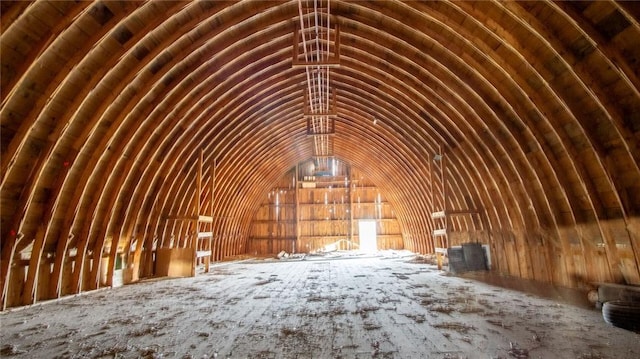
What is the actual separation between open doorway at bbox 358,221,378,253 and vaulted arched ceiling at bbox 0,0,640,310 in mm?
12052

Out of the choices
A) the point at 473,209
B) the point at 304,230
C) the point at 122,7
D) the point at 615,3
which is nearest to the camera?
the point at 615,3

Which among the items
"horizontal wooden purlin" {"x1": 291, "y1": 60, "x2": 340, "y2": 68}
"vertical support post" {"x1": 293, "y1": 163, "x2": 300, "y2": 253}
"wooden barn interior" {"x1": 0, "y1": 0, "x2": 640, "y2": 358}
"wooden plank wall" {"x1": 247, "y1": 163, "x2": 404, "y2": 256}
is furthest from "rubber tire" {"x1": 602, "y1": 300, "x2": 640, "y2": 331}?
"vertical support post" {"x1": 293, "y1": 163, "x2": 300, "y2": 253}

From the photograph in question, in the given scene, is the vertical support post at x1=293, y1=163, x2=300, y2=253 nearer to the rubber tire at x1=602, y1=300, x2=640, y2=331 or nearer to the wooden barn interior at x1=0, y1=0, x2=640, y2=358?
the wooden barn interior at x1=0, y1=0, x2=640, y2=358

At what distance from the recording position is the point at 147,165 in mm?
8422

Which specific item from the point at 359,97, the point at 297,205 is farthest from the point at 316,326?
the point at 297,205

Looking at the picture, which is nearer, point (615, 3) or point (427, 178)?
point (615, 3)

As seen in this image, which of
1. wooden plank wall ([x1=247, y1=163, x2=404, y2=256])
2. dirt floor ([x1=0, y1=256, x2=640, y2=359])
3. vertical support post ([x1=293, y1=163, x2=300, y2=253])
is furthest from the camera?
wooden plank wall ([x1=247, y1=163, x2=404, y2=256])

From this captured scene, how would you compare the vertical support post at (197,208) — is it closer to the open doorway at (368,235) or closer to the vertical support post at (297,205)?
the vertical support post at (297,205)

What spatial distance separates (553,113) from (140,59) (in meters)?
8.93

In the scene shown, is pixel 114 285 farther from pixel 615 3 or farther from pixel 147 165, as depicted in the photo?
pixel 615 3

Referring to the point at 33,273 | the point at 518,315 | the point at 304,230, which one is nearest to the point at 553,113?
the point at 518,315

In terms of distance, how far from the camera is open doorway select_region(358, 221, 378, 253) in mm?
22516

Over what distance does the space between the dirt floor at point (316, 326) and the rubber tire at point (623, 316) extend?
0.42 feet

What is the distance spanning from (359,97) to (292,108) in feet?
9.79
